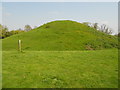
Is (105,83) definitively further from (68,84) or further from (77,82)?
(68,84)

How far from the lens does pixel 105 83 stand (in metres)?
6.03

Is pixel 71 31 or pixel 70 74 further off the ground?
pixel 71 31

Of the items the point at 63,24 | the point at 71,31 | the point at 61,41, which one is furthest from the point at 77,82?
the point at 63,24

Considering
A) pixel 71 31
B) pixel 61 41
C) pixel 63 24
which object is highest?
pixel 63 24

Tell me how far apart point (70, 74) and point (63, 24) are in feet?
138

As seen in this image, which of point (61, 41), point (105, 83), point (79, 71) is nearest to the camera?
point (105, 83)

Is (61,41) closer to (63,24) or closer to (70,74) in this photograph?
(63,24)

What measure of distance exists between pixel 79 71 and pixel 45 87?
2656 mm

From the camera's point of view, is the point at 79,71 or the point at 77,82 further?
the point at 79,71

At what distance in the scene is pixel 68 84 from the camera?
5895 mm

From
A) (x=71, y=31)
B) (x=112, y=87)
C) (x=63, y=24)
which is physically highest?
(x=63, y=24)

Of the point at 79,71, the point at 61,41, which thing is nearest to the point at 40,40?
the point at 61,41

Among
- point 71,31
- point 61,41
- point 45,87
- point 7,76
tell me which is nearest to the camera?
point 45,87

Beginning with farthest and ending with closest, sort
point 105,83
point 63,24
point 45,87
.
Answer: point 63,24
point 105,83
point 45,87
